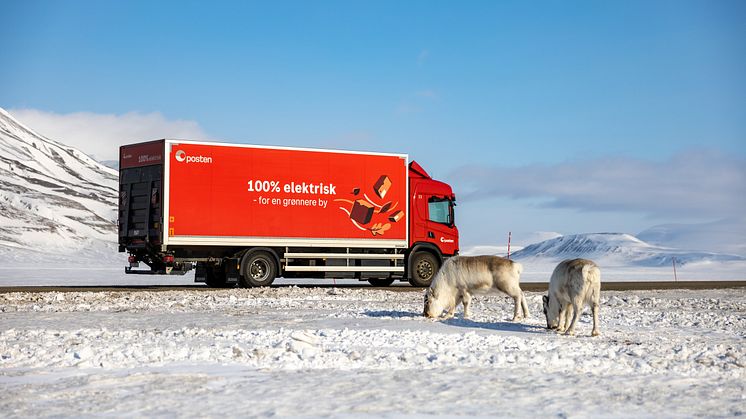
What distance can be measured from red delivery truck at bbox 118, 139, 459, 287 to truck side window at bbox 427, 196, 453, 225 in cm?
3

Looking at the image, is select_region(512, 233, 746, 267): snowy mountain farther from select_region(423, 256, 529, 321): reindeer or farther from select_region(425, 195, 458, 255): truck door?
select_region(423, 256, 529, 321): reindeer

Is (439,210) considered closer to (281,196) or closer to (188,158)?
(281,196)

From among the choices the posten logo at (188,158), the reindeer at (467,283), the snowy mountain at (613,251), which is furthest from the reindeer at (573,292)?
the snowy mountain at (613,251)

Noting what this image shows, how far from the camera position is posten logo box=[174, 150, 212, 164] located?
27.1 metres

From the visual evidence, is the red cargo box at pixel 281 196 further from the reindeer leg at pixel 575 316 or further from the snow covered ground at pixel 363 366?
the reindeer leg at pixel 575 316

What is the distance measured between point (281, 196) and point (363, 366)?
1823 centimetres

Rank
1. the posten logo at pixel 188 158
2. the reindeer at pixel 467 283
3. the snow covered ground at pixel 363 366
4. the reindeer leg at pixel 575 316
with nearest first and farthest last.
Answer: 1. the snow covered ground at pixel 363 366
2. the reindeer leg at pixel 575 316
3. the reindeer at pixel 467 283
4. the posten logo at pixel 188 158

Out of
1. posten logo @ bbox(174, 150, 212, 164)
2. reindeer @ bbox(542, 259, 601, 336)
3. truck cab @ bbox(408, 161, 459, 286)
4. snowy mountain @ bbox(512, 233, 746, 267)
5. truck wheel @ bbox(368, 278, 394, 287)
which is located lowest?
reindeer @ bbox(542, 259, 601, 336)

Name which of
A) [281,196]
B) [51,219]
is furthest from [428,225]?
[51,219]

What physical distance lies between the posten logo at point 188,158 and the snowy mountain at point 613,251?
106m

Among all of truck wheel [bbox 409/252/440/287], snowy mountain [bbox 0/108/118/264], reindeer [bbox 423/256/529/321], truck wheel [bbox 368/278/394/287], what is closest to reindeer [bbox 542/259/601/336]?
reindeer [bbox 423/256/529/321]

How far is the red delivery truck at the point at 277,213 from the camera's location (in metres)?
27.2

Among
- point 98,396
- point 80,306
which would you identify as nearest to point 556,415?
point 98,396

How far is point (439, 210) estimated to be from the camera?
31.9 meters
